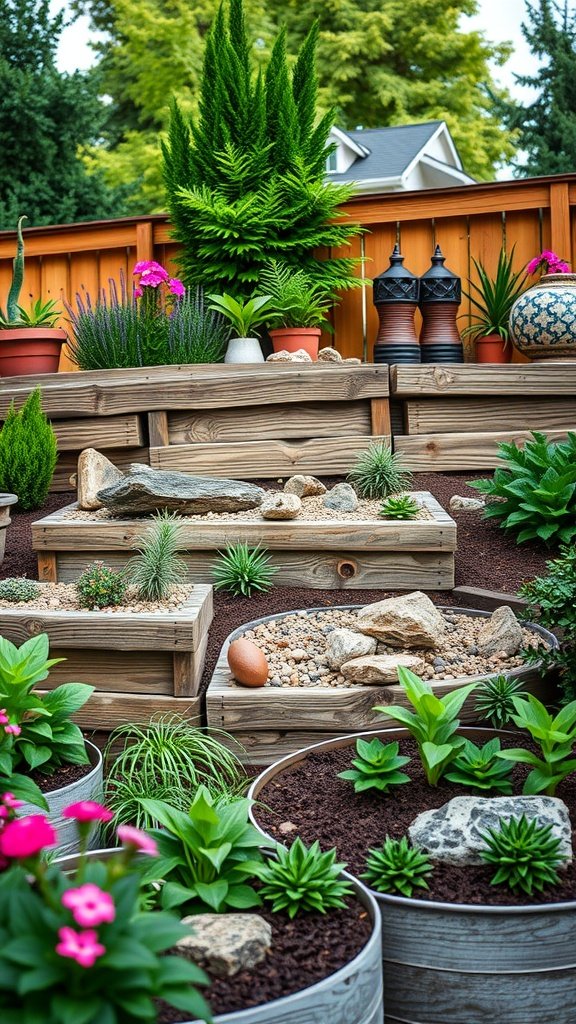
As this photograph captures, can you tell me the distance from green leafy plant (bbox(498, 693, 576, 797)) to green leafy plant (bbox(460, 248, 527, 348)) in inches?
159

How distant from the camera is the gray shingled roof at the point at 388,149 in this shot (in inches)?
543

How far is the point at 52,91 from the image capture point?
39.6ft

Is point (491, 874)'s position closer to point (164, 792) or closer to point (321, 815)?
point (321, 815)

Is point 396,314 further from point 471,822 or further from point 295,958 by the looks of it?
point 295,958

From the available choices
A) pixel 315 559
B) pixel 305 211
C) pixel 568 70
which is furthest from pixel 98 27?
pixel 315 559

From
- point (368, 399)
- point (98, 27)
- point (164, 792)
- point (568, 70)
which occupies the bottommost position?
point (164, 792)

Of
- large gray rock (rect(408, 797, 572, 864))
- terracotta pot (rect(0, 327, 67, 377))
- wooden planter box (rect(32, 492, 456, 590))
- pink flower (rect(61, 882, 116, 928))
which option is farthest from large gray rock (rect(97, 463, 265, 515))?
pink flower (rect(61, 882, 116, 928))

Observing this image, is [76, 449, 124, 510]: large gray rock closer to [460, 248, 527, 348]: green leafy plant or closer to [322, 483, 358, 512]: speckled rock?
[322, 483, 358, 512]: speckled rock

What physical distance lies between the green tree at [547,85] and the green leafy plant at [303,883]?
1648 centimetres

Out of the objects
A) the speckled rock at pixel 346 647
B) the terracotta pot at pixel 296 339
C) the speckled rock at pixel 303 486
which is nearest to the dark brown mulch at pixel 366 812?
the speckled rock at pixel 346 647

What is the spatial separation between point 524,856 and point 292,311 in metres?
4.25

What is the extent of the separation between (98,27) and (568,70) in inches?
358

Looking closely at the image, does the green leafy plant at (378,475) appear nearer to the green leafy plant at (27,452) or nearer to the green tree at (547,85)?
the green leafy plant at (27,452)

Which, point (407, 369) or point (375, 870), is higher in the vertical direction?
point (407, 369)
